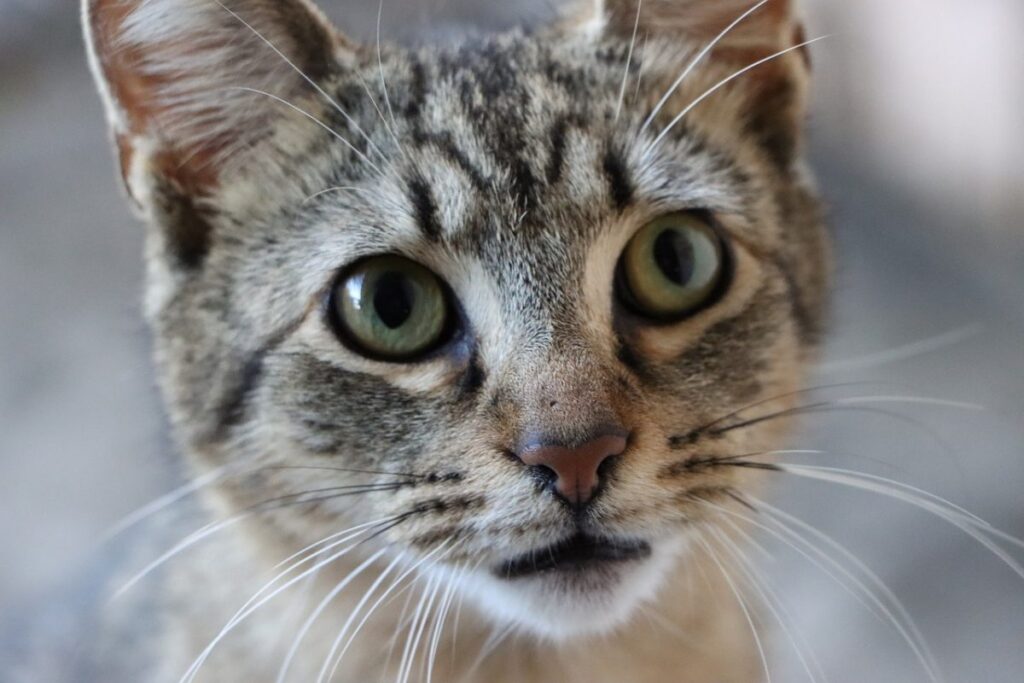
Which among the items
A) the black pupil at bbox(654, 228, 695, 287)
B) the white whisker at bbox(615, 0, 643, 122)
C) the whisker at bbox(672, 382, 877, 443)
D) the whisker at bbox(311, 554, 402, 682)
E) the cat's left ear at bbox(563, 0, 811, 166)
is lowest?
the whisker at bbox(311, 554, 402, 682)

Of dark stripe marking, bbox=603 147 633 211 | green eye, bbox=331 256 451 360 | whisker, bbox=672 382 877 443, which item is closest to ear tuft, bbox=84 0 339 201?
green eye, bbox=331 256 451 360

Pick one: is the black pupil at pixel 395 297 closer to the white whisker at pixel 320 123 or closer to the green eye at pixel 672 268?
the white whisker at pixel 320 123

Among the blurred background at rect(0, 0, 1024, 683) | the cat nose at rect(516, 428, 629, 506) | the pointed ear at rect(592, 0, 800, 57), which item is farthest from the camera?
the blurred background at rect(0, 0, 1024, 683)

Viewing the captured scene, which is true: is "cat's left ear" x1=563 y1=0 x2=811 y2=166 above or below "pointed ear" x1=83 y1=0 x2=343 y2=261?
above

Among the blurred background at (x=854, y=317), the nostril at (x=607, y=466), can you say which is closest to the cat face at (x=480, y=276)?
the nostril at (x=607, y=466)

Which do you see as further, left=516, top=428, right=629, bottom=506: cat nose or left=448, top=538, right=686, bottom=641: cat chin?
left=448, top=538, right=686, bottom=641: cat chin

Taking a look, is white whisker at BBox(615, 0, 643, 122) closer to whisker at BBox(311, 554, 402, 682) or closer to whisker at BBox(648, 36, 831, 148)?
whisker at BBox(648, 36, 831, 148)
